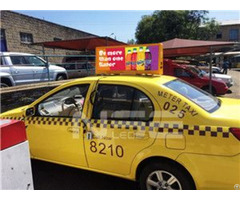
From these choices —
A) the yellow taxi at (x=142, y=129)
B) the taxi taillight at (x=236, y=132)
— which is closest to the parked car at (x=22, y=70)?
the yellow taxi at (x=142, y=129)

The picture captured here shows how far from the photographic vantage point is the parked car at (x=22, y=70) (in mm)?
7695

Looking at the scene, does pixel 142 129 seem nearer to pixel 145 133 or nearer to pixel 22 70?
pixel 145 133

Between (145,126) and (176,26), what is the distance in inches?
1122

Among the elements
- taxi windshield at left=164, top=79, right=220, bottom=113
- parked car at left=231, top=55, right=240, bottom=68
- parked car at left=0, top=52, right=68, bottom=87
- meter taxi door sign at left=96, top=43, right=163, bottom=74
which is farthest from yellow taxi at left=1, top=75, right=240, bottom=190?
parked car at left=231, top=55, right=240, bottom=68

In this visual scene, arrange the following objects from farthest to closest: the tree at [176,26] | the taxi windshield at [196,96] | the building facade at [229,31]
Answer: the building facade at [229,31], the tree at [176,26], the taxi windshield at [196,96]

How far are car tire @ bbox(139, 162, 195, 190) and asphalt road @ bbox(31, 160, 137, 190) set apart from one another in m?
0.54

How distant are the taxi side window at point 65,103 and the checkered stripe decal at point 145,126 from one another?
0.12 meters

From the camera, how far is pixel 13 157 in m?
1.83

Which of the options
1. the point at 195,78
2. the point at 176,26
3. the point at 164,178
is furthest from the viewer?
the point at 176,26

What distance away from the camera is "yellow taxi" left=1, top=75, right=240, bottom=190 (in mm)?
2412

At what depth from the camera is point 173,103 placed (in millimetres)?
2646

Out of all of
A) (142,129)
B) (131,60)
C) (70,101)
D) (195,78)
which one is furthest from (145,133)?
(195,78)

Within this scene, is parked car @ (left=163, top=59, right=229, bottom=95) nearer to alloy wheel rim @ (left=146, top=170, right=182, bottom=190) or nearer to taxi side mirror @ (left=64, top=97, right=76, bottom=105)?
taxi side mirror @ (left=64, top=97, right=76, bottom=105)

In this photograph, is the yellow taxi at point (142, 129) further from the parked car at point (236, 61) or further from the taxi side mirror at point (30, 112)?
the parked car at point (236, 61)
